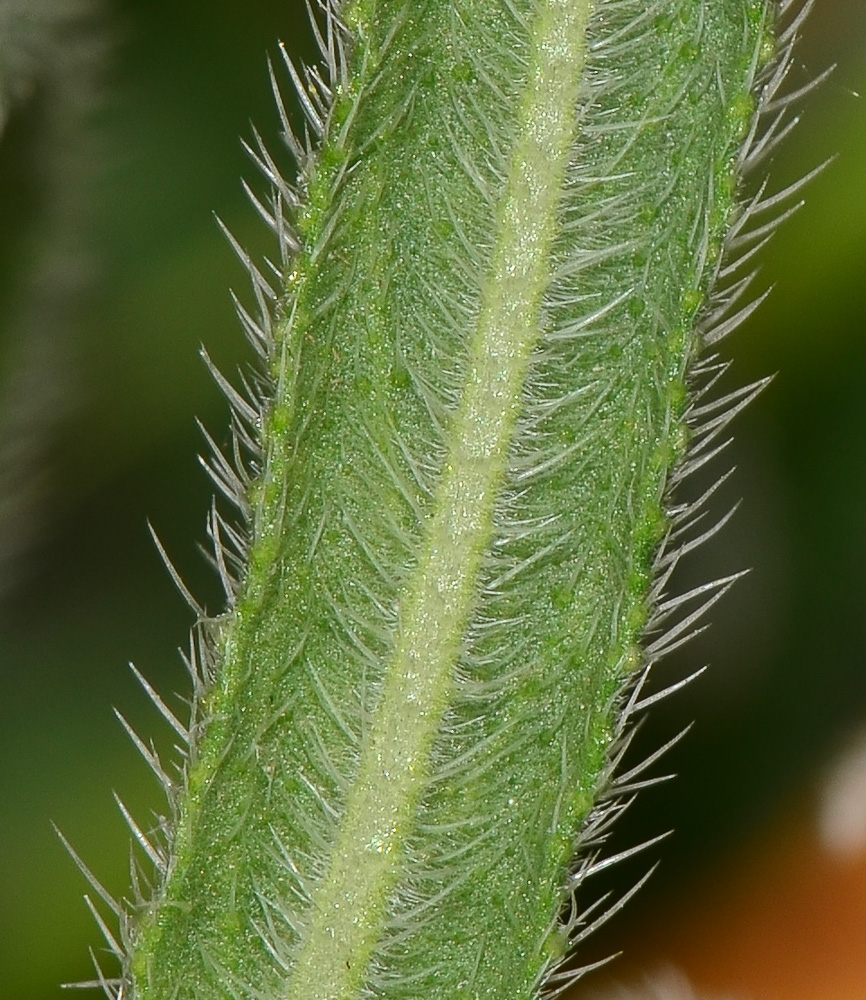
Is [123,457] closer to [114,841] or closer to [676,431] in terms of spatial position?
[114,841]

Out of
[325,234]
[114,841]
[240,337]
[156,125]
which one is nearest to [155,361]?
[240,337]

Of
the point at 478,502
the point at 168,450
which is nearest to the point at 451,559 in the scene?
the point at 478,502

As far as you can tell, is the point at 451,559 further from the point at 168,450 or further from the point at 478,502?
the point at 168,450

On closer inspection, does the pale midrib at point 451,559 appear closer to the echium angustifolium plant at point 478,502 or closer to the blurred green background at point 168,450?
the echium angustifolium plant at point 478,502

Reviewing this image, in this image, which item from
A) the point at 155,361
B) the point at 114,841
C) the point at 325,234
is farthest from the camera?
the point at 155,361

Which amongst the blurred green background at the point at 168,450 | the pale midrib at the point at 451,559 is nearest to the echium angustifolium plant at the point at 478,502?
the pale midrib at the point at 451,559
